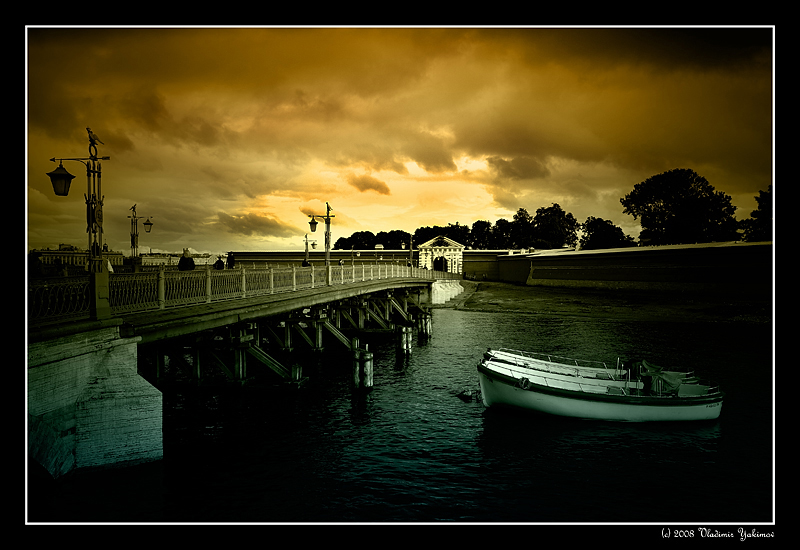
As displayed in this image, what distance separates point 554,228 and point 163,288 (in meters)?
123

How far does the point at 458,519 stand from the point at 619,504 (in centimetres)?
385

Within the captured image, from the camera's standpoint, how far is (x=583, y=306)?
56719 millimetres

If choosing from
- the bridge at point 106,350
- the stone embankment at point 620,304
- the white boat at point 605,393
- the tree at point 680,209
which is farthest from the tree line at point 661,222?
the bridge at point 106,350

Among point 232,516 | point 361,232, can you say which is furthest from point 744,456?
point 361,232

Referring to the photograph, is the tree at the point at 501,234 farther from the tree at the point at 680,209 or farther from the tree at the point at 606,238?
the tree at the point at 680,209

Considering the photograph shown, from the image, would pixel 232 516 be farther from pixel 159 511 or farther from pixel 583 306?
pixel 583 306

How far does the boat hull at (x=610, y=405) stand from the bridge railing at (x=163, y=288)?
1040 centimetres

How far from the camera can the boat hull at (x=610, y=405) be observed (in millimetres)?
16719

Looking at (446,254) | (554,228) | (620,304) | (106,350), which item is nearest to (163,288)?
(106,350)

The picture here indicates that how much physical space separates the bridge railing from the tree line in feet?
189

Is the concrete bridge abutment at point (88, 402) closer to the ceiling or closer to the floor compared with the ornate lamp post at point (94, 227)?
closer to the floor

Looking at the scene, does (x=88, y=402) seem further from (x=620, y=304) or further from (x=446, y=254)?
(x=446, y=254)

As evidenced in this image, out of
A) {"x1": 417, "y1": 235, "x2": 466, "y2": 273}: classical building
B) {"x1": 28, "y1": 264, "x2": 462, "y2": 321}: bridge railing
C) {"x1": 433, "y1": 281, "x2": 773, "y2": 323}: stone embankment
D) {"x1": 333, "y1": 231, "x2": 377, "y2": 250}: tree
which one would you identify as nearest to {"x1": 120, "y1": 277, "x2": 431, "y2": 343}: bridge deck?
{"x1": 28, "y1": 264, "x2": 462, "y2": 321}: bridge railing

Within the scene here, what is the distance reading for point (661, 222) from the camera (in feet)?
308
